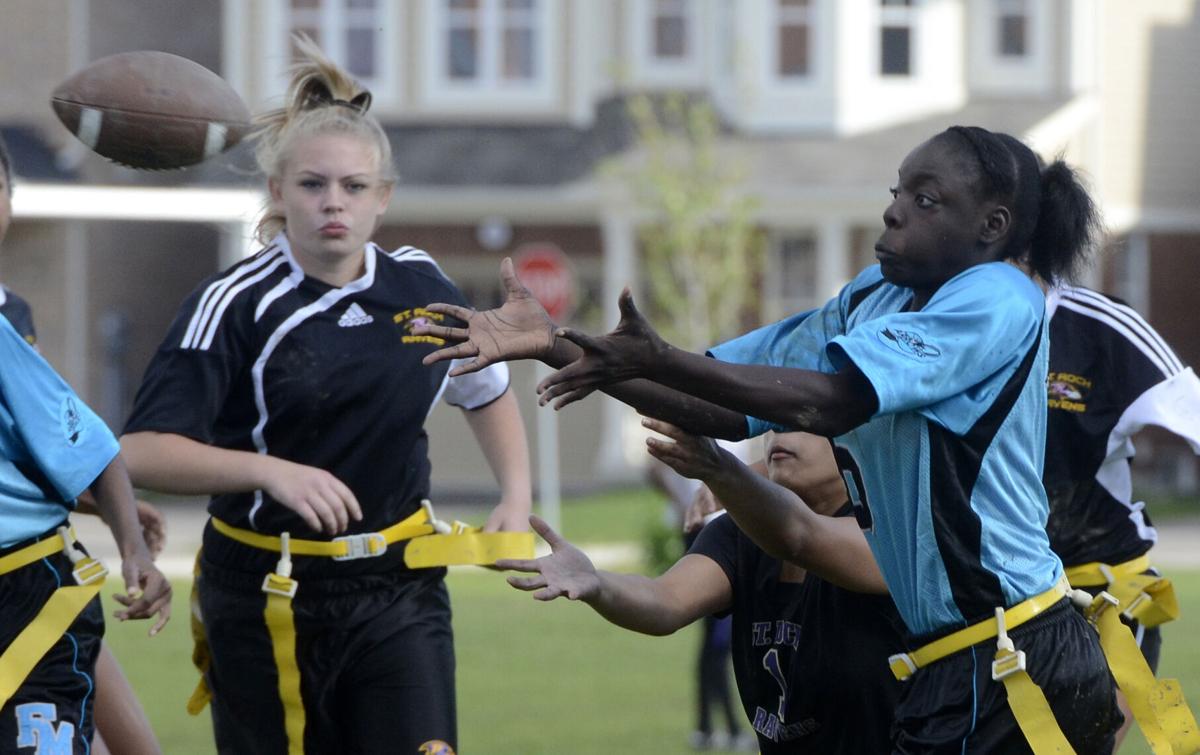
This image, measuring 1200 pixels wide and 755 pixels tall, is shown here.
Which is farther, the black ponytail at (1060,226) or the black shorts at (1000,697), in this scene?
the black ponytail at (1060,226)

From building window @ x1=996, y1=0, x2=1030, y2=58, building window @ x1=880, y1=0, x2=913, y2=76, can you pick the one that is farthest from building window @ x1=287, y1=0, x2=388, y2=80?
building window @ x1=996, y1=0, x2=1030, y2=58

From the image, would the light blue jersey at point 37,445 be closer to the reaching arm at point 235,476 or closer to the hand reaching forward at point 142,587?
the hand reaching forward at point 142,587

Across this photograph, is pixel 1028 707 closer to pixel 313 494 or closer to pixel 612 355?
pixel 612 355

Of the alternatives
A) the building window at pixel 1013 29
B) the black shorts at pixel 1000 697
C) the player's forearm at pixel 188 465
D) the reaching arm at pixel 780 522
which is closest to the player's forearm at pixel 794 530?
the reaching arm at pixel 780 522

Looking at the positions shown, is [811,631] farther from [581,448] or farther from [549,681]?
[581,448]

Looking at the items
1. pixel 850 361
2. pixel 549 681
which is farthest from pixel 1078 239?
pixel 549 681

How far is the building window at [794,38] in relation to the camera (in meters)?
25.7

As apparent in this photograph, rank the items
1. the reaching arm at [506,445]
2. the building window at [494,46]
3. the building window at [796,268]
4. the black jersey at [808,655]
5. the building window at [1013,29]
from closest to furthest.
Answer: the black jersey at [808,655] → the reaching arm at [506,445] → the building window at [796,268] → the building window at [1013,29] → the building window at [494,46]

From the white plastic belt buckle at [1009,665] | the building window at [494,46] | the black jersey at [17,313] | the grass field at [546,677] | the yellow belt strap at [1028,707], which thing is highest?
the building window at [494,46]

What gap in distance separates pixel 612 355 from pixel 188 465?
194 cm

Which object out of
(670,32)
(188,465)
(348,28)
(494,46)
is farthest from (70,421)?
(348,28)

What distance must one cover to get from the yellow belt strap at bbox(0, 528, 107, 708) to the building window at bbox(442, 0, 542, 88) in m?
22.5

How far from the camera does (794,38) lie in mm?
25750

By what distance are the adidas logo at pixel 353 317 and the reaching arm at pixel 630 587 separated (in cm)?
121
